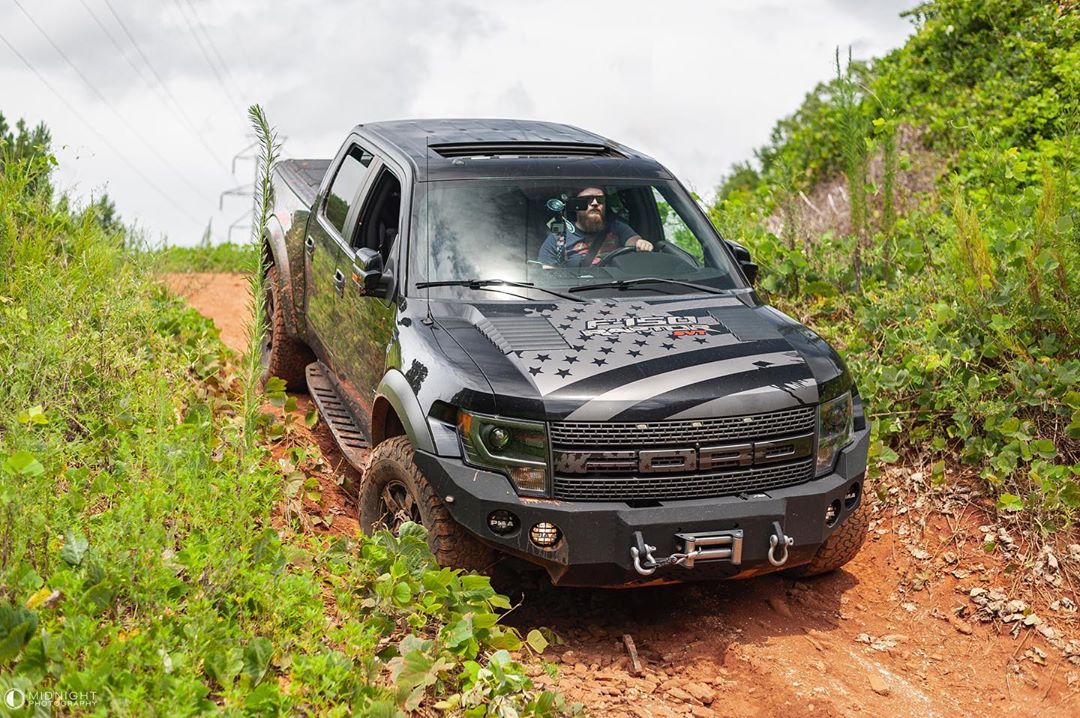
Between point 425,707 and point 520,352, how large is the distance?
4.99 feet

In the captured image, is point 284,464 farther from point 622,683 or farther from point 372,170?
point 622,683

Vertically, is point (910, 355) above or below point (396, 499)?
above

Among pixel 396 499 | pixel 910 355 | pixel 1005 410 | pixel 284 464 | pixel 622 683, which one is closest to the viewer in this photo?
pixel 622 683

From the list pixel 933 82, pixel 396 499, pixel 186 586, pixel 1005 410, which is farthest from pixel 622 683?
pixel 933 82

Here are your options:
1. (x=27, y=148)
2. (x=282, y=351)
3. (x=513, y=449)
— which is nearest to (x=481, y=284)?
(x=513, y=449)

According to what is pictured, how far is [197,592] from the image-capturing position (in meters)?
4.28

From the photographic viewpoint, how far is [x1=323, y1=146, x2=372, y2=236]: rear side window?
6.83m

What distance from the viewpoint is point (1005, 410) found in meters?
6.58

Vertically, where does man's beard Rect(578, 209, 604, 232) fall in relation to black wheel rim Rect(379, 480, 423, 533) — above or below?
above

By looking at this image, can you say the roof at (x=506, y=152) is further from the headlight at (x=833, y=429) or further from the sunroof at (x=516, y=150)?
the headlight at (x=833, y=429)

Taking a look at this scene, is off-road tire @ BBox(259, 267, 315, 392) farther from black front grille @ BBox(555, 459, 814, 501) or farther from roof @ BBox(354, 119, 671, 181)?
black front grille @ BBox(555, 459, 814, 501)

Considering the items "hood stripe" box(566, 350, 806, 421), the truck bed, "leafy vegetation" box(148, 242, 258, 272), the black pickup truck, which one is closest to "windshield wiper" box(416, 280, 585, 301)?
the black pickup truck

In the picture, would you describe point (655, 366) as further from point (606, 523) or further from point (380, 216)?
point (380, 216)

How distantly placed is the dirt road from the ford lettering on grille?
83 centimetres
